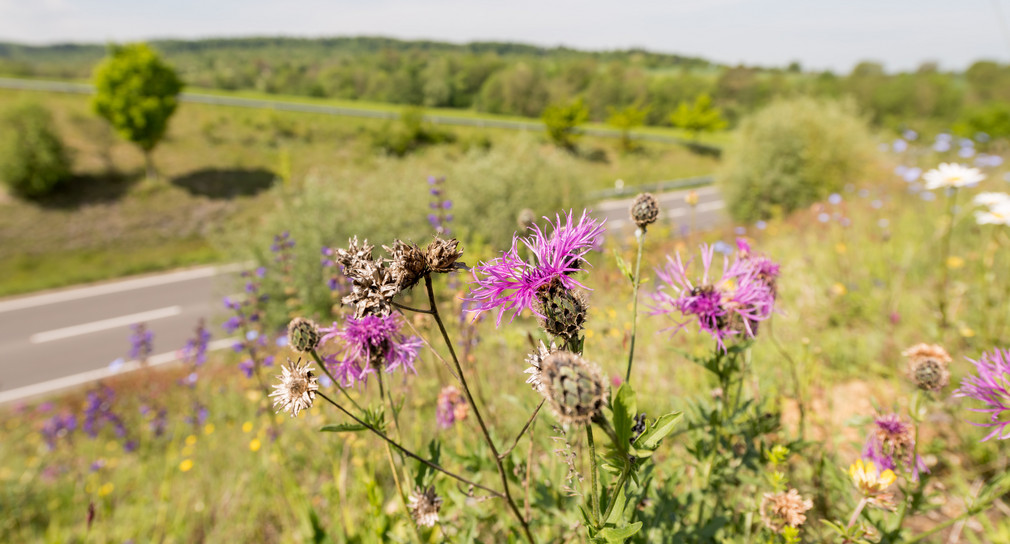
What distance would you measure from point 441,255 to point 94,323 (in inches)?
758

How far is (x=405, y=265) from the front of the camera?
1.09 m

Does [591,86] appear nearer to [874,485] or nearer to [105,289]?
[105,289]

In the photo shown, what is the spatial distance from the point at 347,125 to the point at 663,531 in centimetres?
4755

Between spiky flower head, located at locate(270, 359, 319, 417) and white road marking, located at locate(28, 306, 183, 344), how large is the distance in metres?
16.9

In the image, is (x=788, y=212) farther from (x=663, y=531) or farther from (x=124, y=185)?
(x=124, y=185)

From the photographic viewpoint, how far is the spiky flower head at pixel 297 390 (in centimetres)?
121

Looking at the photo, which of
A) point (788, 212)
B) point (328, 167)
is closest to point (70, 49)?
point (328, 167)

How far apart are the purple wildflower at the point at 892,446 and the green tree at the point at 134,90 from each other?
31.0 metres

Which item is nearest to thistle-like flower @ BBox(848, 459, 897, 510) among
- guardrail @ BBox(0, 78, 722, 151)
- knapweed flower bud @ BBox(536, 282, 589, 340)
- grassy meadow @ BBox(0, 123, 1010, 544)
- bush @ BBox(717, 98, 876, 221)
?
grassy meadow @ BBox(0, 123, 1010, 544)

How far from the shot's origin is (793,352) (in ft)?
13.0

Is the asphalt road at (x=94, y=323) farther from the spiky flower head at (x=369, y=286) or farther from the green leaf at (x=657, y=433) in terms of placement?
the spiky flower head at (x=369, y=286)

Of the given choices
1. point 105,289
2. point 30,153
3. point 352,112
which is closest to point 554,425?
point 105,289

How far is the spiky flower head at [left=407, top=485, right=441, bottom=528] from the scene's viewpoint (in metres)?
1.51

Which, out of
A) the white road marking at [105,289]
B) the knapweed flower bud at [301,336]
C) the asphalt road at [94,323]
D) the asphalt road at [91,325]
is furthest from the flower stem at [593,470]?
the white road marking at [105,289]
